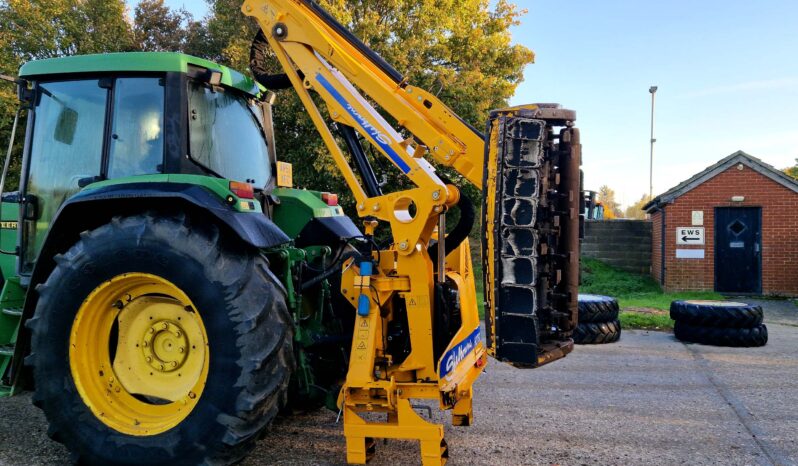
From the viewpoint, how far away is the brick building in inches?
579

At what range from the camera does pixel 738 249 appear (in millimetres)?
15047

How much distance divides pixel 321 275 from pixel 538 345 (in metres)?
1.49

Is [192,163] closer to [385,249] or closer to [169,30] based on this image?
[385,249]

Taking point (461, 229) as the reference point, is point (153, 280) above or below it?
below

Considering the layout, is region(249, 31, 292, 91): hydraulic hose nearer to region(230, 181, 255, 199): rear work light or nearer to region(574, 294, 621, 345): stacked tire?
region(230, 181, 255, 199): rear work light

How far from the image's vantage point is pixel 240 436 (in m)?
3.11

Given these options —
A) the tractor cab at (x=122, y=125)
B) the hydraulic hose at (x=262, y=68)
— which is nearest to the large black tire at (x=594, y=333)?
the hydraulic hose at (x=262, y=68)

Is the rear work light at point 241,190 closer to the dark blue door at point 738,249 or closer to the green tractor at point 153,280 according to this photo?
the green tractor at point 153,280

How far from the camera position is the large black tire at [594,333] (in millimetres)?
7875

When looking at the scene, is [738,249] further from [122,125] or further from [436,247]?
[122,125]

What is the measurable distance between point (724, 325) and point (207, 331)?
7177 mm

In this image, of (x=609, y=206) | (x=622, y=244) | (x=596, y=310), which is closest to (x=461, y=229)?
(x=596, y=310)

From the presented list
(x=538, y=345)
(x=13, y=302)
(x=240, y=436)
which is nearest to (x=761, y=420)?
(x=538, y=345)

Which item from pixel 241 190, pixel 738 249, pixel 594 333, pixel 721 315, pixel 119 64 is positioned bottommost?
pixel 594 333
